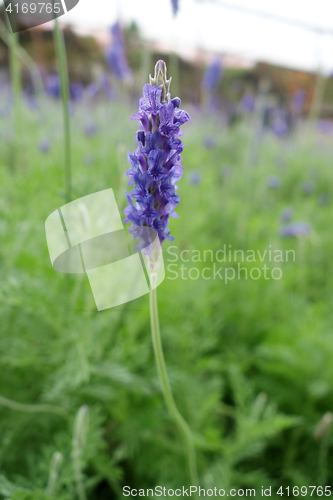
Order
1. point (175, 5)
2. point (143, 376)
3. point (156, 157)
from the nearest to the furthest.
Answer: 1. point (156, 157)
2. point (175, 5)
3. point (143, 376)

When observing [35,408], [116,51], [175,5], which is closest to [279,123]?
[116,51]

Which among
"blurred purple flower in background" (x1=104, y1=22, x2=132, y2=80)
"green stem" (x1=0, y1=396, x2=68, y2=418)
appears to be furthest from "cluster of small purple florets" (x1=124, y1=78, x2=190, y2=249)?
"blurred purple flower in background" (x1=104, y1=22, x2=132, y2=80)

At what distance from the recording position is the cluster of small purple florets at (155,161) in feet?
1.67

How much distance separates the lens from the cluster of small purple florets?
510mm

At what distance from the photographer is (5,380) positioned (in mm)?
1124

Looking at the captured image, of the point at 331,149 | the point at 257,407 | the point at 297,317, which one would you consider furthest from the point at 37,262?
the point at 331,149

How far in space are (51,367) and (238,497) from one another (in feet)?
2.19

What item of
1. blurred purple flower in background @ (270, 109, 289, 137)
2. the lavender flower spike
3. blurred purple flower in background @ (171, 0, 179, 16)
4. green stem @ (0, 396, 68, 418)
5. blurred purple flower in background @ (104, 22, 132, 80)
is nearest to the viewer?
the lavender flower spike

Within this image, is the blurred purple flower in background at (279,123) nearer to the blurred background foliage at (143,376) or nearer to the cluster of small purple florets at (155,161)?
the blurred background foliage at (143,376)

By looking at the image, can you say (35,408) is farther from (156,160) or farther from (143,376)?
(156,160)

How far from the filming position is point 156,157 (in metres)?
0.53

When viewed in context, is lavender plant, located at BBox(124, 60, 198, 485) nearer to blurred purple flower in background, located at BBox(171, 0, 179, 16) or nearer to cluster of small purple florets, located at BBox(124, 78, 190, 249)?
cluster of small purple florets, located at BBox(124, 78, 190, 249)

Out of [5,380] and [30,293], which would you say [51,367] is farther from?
[30,293]

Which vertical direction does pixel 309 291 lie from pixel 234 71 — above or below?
below
